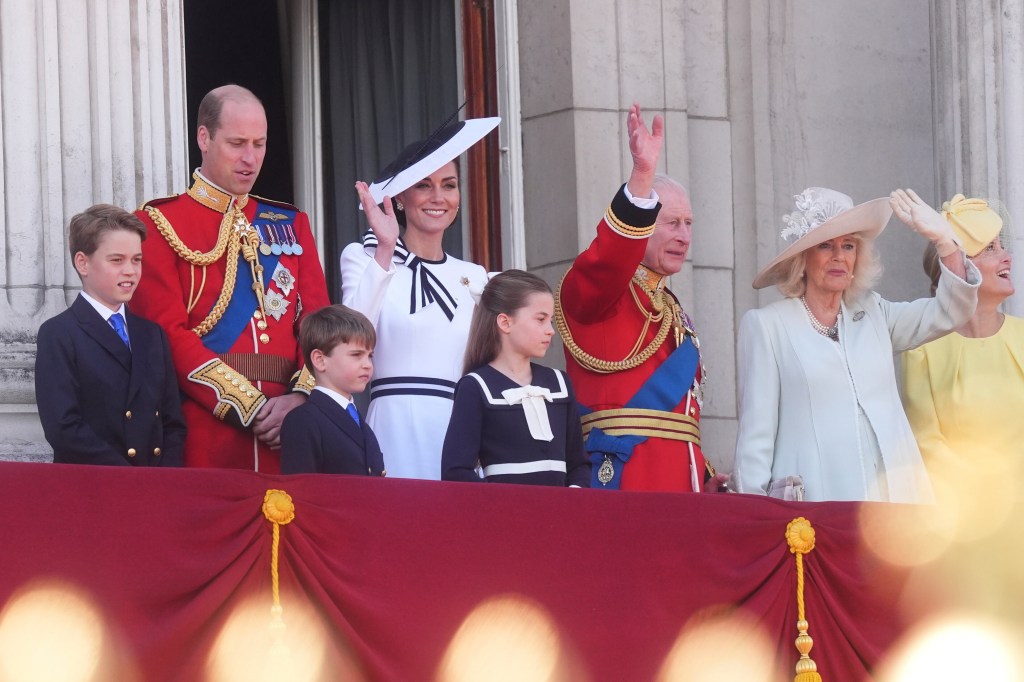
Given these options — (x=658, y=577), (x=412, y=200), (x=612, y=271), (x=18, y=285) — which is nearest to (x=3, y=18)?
(x=18, y=285)

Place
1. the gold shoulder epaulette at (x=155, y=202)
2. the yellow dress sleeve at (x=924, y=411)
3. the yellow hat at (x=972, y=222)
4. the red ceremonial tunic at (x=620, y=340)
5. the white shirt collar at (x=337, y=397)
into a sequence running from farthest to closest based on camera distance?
the yellow hat at (x=972, y=222) → the yellow dress sleeve at (x=924, y=411) → the red ceremonial tunic at (x=620, y=340) → the gold shoulder epaulette at (x=155, y=202) → the white shirt collar at (x=337, y=397)

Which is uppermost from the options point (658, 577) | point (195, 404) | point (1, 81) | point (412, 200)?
point (1, 81)

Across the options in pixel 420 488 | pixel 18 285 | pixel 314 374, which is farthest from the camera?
pixel 18 285

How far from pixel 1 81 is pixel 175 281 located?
961 millimetres

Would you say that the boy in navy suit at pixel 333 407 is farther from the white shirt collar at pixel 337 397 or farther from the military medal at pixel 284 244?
the military medal at pixel 284 244

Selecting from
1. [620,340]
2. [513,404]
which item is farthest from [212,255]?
[620,340]

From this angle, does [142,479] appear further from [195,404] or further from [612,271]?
[612,271]

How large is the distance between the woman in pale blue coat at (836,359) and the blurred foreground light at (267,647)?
67.2 inches

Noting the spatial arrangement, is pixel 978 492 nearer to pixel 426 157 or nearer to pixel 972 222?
pixel 972 222

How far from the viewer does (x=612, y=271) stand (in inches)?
259

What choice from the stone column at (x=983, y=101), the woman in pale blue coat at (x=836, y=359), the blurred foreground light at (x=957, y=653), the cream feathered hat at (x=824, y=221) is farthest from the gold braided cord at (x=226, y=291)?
the stone column at (x=983, y=101)

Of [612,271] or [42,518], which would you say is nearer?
[42,518]

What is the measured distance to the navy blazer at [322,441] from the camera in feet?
19.2

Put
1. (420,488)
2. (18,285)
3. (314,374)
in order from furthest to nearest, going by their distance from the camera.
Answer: (18,285) → (314,374) → (420,488)
